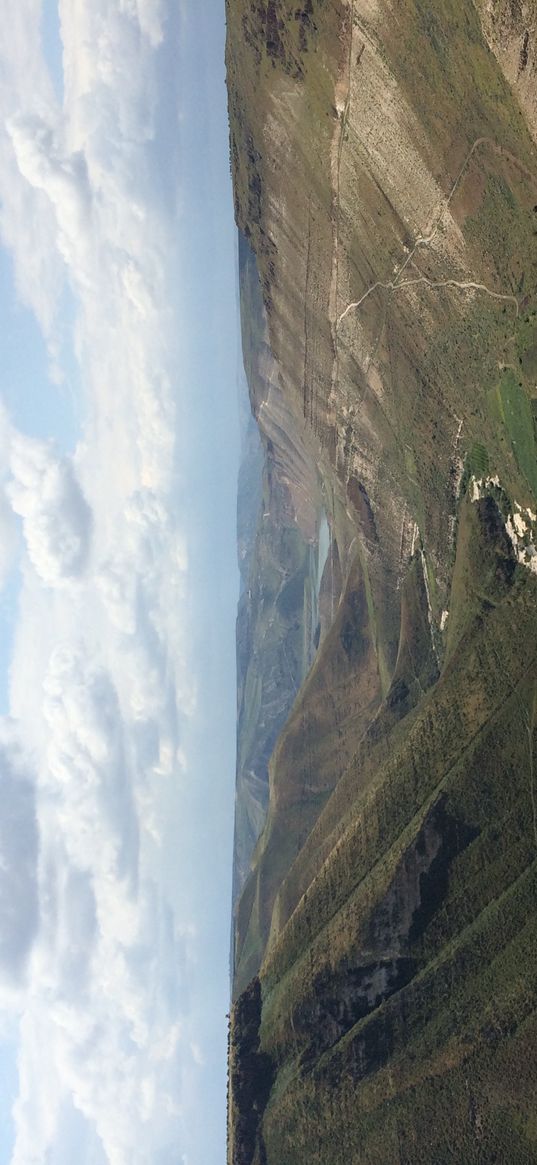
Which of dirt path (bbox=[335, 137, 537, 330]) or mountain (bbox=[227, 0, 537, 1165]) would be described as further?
dirt path (bbox=[335, 137, 537, 330])

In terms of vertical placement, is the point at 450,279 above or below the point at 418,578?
above

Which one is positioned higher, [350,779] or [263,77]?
[263,77]

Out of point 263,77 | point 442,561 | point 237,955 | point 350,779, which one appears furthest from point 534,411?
point 237,955

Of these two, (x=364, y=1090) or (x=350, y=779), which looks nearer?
(x=364, y=1090)

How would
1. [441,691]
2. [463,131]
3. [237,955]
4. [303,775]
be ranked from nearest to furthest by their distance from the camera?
[463,131] < [441,691] < [303,775] < [237,955]

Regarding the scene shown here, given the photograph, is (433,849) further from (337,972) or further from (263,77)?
(263,77)

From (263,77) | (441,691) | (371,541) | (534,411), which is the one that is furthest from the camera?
(371,541)

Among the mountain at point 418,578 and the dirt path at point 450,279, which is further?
the dirt path at point 450,279

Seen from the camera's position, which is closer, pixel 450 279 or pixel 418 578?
pixel 450 279
